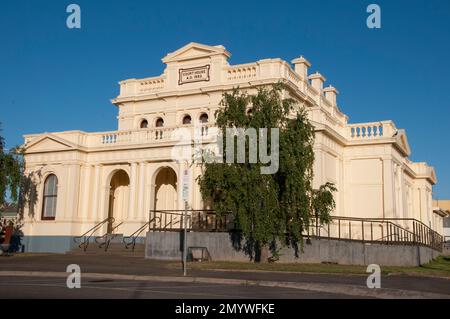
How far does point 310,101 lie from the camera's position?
32500 millimetres

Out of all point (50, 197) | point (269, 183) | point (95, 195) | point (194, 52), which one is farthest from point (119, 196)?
point (269, 183)

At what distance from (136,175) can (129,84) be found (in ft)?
25.8

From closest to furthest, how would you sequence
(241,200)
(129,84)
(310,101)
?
(241,200)
(310,101)
(129,84)

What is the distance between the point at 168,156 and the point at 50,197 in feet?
26.9

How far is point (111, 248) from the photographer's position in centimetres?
2739

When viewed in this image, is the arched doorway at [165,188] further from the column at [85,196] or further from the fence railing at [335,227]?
the column at [85,196]

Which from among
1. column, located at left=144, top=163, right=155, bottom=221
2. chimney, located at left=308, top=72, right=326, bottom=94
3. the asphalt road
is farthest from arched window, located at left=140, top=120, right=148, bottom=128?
the asphalt road

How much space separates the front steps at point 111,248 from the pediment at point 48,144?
572cm

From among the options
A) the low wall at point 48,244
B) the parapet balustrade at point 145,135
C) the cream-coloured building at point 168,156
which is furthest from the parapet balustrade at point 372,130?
the low wall at point 48,244

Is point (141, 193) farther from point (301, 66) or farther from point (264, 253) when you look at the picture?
point (301, 66)

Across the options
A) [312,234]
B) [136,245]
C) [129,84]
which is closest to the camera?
[312,234]
